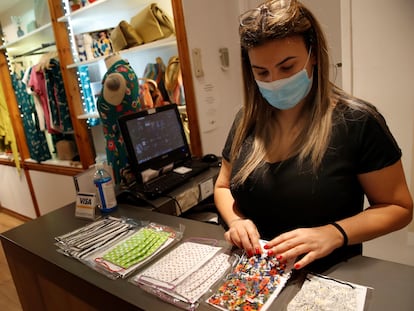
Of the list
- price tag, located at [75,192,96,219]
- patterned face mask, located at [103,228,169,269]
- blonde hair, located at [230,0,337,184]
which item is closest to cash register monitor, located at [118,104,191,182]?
price tag, located at [75,192,96,219]

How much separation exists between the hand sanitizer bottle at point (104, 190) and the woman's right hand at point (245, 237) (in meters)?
0.60

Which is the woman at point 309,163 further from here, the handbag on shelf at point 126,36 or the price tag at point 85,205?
the handbag on shelf at point 126,36

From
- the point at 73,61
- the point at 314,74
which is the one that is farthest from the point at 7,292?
the point at 314,74

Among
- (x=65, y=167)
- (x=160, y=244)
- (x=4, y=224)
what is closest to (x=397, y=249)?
(x=160, y=244)

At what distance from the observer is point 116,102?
1.83 m

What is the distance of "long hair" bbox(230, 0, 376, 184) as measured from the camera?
2.78 ft

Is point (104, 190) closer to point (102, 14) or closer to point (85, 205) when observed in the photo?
point (85, 205)

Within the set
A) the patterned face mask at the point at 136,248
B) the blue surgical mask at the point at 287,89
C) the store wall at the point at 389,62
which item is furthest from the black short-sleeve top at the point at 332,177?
the store wall at the point at 389,62

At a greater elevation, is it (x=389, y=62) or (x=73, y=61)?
(x=73, y=61)

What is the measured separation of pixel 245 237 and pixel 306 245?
174 mm

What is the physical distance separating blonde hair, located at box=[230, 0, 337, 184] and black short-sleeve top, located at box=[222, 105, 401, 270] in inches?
1.1

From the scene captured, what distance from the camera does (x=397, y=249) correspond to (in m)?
1.70

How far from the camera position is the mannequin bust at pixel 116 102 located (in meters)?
1.82

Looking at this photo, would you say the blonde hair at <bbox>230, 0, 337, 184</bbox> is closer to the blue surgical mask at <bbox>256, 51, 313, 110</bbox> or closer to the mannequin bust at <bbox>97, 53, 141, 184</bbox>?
the blue surgical mask at <bbox>256, 51, 313, 110</bbox>
